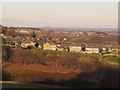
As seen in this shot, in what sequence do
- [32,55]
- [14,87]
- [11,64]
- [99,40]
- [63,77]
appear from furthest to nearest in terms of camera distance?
[99,40] → [32,55] → [11,64] → [63,77] → [14,87]

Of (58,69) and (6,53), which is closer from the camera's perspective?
(58,69)

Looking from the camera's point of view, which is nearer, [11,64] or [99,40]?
[11,64]

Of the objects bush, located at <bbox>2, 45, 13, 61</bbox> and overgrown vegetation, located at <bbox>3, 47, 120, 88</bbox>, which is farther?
bush, located at <bbox>2, 45, 13, 61</bbox>

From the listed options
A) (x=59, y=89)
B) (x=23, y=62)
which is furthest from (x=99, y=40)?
(x=59, y=89)

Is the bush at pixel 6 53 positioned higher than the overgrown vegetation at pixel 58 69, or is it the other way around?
the bush at pixel 6 53

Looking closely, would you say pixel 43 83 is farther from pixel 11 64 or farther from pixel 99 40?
pixel 99 40

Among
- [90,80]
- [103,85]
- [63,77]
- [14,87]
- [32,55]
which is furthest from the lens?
[32,55]

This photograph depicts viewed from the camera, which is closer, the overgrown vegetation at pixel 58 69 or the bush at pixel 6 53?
the overgrown vegetation at pixel 58 69

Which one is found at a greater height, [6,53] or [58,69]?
[6,53]

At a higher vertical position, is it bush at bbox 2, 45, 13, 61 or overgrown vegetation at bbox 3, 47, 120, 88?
bush at bbox 2, 45, 13, 61

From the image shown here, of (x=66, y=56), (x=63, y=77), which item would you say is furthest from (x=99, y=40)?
(x=63, y=77)
